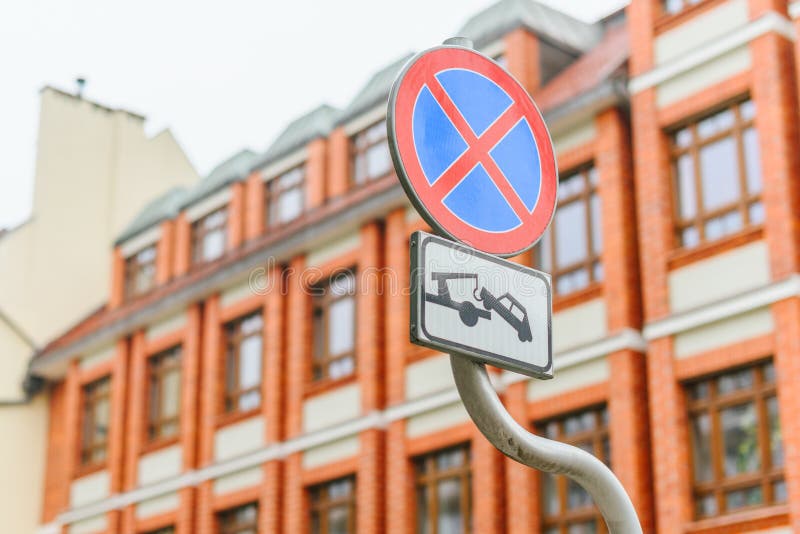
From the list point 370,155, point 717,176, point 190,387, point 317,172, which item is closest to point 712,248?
point 717,176

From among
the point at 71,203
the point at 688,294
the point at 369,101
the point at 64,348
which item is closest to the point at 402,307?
the point at 369,101

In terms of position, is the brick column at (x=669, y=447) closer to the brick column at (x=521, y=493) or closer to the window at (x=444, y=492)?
the brick column at (x=521, y=493)

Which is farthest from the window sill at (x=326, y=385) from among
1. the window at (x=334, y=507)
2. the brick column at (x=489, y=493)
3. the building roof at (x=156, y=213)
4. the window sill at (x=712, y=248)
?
the window sill at (x=712, y=248)

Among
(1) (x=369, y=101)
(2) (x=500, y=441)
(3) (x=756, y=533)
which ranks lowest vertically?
(2) (x=500, y=441)

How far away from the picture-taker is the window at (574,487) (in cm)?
2062

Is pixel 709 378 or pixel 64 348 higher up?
pixel 64 348

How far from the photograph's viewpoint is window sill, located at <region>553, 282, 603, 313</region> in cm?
2111

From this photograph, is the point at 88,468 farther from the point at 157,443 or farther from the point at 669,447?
the point at 669,447

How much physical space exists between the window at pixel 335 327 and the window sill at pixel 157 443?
428cm

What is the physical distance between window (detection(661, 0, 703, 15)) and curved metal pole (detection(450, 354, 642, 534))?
1793 centimetres

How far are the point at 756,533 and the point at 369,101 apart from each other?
38.1 ft

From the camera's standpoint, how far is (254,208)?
28.8m

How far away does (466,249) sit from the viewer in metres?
3.80

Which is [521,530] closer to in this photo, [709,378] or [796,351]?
[709,378]
